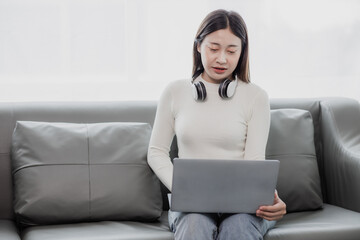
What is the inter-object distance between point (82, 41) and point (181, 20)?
497 mm

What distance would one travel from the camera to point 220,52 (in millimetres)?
2270

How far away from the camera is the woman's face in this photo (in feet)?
7.44

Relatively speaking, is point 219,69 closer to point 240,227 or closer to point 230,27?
point 230,27

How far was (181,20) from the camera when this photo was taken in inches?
116

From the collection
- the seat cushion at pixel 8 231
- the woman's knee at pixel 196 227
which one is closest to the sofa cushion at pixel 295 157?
the woman's knee at pixel 196 227

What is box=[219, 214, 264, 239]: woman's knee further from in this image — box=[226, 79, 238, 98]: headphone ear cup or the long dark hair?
the long dark hair

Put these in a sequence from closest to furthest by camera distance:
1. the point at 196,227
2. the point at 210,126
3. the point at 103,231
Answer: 1. the point at 196,227
2. the point at 103,231
3. the point at 210,126

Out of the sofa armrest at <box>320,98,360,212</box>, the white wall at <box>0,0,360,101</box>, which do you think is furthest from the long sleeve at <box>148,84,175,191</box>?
the sofa armrest at <box>320,98,360,212</box>

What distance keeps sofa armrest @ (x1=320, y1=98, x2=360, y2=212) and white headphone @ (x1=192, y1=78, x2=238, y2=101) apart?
654mm

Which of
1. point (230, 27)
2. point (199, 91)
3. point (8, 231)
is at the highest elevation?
point (230, 27)

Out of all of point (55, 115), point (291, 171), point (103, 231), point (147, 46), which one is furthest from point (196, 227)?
point (147, 46)

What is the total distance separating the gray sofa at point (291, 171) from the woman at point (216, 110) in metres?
0.21

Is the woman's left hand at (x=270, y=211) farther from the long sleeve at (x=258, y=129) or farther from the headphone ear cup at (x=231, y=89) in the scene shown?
the headphone ear cup at (x=231, y=89)

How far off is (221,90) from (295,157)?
1.79ft
